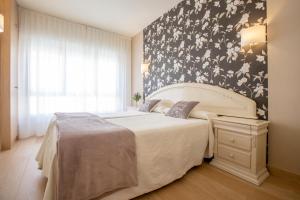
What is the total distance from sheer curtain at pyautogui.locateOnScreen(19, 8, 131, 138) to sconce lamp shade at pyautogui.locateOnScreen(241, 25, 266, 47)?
348cm

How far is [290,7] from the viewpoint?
1.84 m

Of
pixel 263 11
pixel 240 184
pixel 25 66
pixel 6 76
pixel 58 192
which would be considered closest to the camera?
pixel 58 192

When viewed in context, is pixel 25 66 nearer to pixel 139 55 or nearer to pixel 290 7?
pixel 139 55

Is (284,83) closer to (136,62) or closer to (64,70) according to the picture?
(136,62)

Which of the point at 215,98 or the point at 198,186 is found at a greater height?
the point at 215,98

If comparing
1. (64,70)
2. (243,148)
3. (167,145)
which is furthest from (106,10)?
(243,148)

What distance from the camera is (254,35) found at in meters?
2.01

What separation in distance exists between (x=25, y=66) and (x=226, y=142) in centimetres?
410

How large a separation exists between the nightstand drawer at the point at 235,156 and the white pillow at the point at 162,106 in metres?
1.23

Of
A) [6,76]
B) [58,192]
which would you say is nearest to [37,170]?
[58,192]

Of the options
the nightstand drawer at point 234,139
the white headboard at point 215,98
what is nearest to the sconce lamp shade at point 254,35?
the white headboard at point 215,98

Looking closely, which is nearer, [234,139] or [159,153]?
[159,153]

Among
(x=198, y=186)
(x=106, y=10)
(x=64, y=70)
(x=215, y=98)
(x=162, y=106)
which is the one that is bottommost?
(x=198, y=186)

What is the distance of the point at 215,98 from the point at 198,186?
1.37 m
